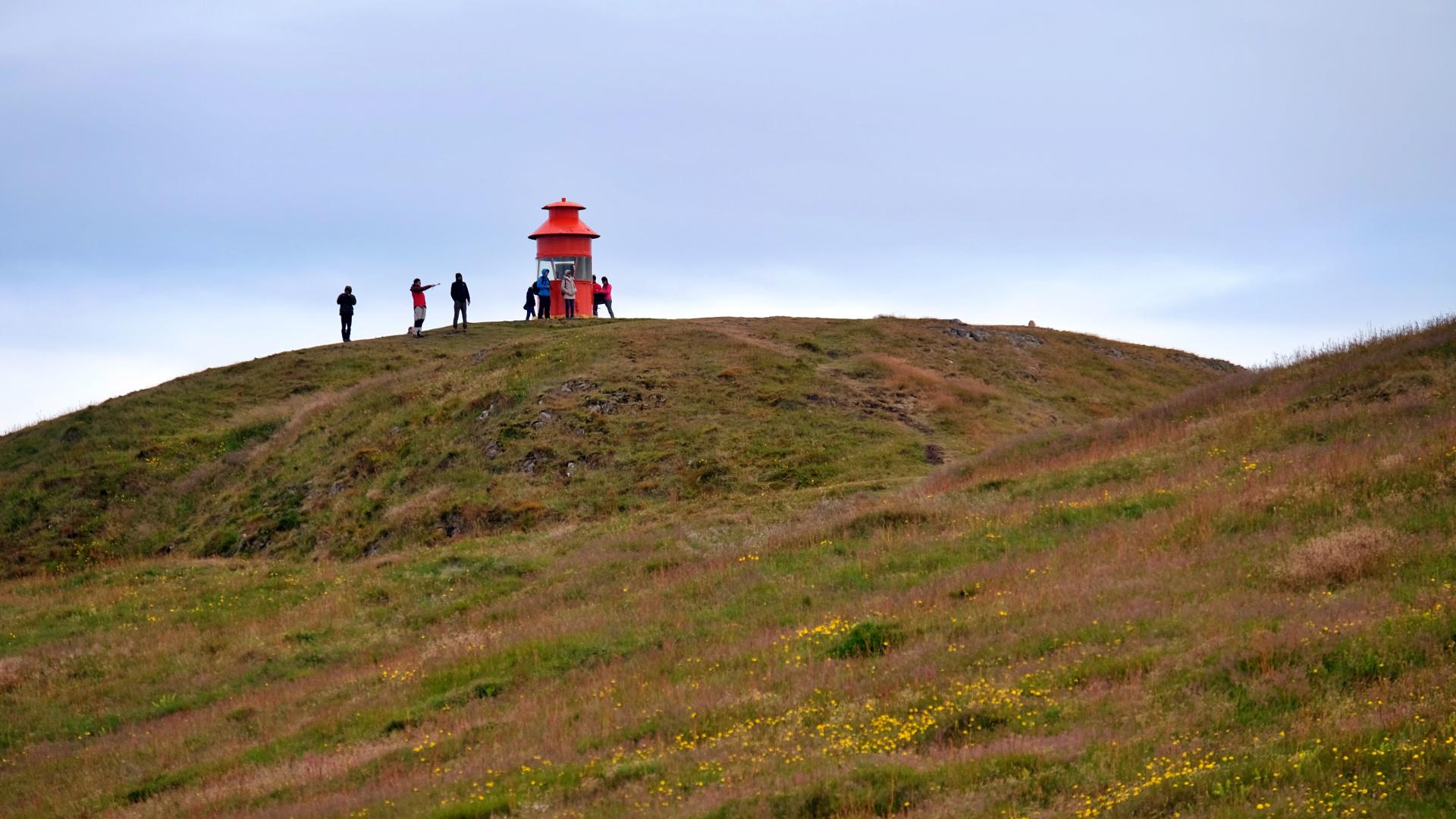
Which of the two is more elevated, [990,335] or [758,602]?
[990,335]

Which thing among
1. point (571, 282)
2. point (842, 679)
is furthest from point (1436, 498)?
point (571, 282)

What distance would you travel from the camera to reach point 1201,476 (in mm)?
20828

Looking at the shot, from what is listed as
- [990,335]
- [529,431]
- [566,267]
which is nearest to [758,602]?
[529,431]

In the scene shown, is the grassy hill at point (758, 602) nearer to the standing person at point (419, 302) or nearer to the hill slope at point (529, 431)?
the hill slope at point (529, 431)

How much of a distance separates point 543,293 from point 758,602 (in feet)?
124

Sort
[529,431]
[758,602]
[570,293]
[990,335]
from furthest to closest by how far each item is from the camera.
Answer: [570,293], [990,335], [529,431], [758,602]

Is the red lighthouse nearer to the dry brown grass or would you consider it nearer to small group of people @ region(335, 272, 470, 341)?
small group of people @ region(335, 272, 470, 341)

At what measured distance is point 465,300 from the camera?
52219 millimetres

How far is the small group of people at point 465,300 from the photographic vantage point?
51.9 metres

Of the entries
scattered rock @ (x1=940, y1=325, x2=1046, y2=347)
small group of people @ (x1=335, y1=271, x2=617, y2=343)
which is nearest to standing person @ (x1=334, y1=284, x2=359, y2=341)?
small group of people @ (x1=335, y1=271, x2=617, y2=343)

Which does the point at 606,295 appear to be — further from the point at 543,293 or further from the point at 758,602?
the point at 758,602

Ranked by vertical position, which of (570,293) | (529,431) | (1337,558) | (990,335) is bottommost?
(1337,558)

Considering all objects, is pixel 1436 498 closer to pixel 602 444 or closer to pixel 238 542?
pixel 602 444

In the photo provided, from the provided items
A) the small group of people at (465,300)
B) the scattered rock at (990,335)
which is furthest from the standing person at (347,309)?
the scattered rock at (990,335)
